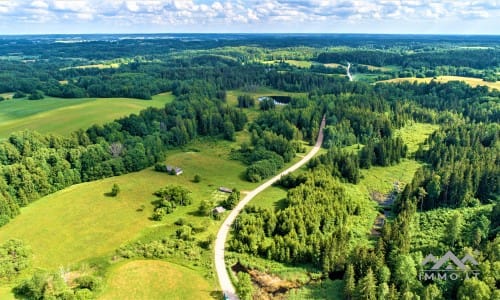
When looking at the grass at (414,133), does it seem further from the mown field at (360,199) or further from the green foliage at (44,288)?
the green foliage at (44,288)

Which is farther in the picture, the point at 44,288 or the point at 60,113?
the point at 60,113

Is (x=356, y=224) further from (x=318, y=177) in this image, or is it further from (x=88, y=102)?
(x=88, y=102)

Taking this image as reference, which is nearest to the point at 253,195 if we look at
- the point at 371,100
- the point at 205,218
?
the point at 205,218

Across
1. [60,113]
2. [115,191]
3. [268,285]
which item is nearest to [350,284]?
[268,285]

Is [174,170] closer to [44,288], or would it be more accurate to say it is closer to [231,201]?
[231,201]

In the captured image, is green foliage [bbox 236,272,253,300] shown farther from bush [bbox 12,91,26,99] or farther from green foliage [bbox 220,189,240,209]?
bush [bbox 12,91,26,99]
